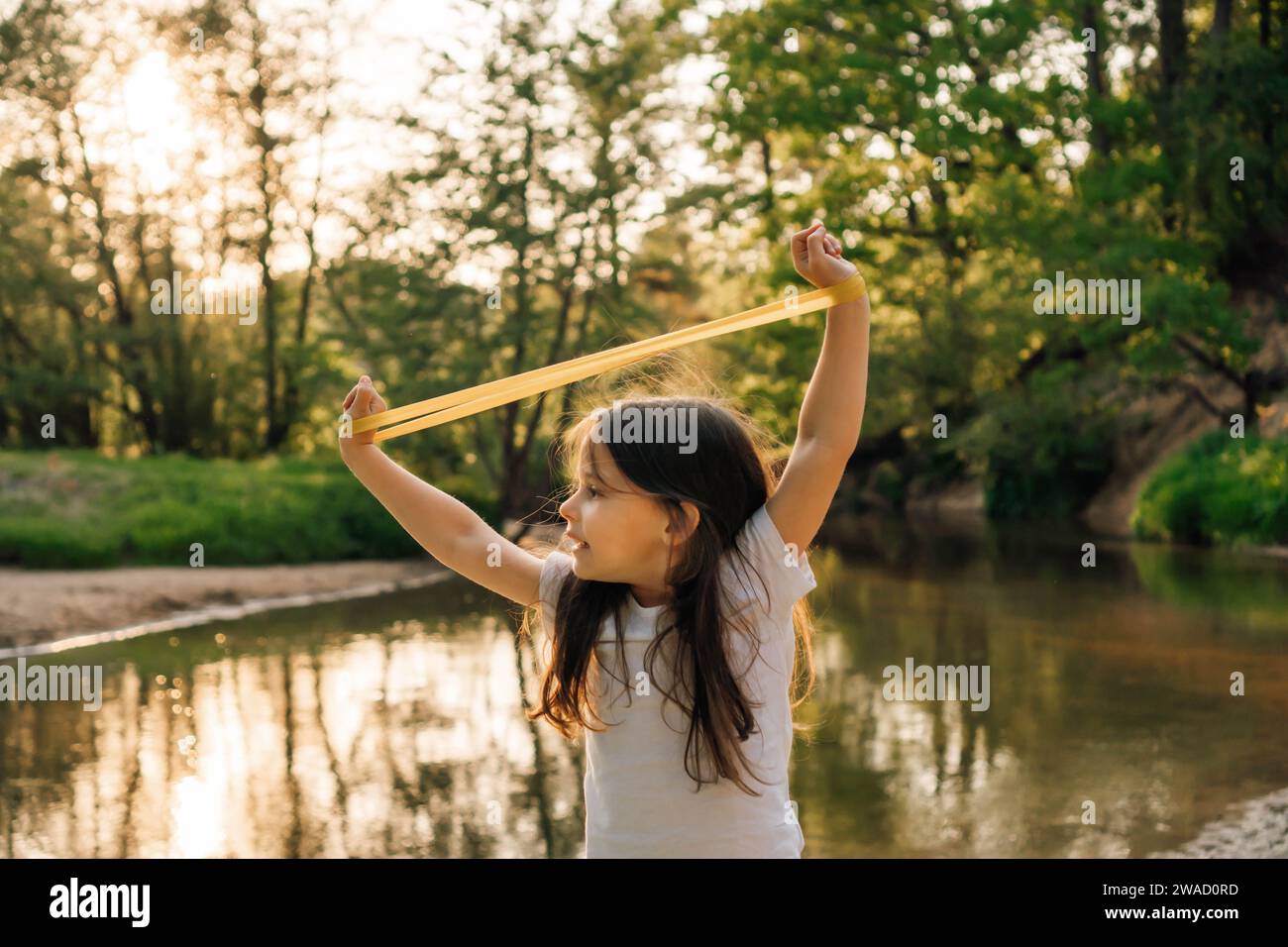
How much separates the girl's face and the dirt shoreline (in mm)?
Answer: 11187

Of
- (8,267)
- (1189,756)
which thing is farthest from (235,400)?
(1189,756)

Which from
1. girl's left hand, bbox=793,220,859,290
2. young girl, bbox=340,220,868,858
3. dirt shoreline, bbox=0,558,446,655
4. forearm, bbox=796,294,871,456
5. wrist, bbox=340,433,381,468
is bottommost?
dirt shoreline, bbox=0,558,446,655

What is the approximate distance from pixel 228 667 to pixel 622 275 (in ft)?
43.5

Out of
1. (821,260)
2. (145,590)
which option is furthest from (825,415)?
(145,590)

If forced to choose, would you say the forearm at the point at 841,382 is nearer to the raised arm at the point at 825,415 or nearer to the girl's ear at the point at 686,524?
the raised arm at the point at 825,415

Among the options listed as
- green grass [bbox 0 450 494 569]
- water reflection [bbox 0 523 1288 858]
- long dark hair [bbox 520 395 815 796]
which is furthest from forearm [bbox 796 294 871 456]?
green grass [bbox 0 450 494 569]

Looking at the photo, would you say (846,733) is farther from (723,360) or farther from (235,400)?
(235,400)

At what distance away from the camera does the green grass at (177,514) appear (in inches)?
623

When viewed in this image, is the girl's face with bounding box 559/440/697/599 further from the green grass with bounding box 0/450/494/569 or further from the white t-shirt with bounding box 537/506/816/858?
the green grass with bounding box 0/450/494/569

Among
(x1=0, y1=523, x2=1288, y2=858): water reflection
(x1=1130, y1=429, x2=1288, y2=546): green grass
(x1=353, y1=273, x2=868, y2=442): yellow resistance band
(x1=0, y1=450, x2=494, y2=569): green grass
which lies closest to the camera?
(x1=353, y1=273, x2=868, y2=442): yellow resistance band

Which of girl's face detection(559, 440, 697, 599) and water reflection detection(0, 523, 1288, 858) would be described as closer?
girl's face detection(559, 440, 697, 599)

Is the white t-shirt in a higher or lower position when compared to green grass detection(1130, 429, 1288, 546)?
lower

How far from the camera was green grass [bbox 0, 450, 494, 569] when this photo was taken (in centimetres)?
1582

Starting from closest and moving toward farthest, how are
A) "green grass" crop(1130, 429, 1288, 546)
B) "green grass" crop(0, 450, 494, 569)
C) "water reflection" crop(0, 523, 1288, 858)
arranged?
"water reflection" crop(0, 523, 1288, 858) < "green grass" crop(0, 450, 494, 569) < "green grass" crop(1130, 429, 1288, 546)
